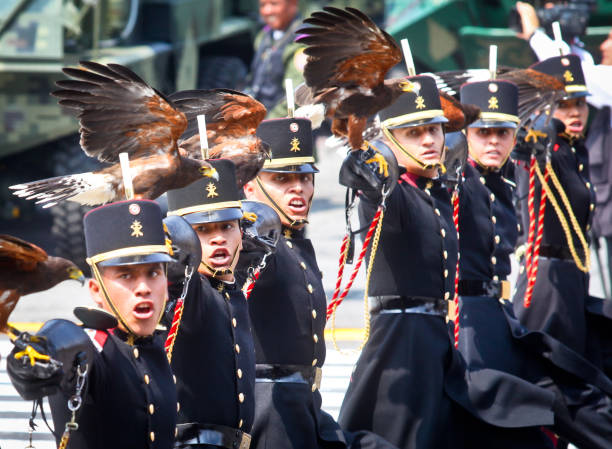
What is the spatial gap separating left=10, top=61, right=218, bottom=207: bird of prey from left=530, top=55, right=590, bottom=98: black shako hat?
144 inches

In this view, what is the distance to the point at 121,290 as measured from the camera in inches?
158

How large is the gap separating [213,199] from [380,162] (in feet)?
2.57

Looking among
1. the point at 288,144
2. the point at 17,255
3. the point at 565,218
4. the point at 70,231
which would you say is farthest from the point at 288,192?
the point at 70,231

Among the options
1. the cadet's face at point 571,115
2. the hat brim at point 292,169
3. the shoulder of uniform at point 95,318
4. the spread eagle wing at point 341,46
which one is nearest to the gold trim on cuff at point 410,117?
the hat brim at point 292,169

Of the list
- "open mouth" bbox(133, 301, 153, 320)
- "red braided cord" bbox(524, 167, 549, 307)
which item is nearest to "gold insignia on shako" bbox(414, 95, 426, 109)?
"red braided cord" bbox(524, 167, 549, 307)

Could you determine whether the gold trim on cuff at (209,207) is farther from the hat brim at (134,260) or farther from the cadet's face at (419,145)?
the cadet's face at (419,145)

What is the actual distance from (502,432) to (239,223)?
70.5 inches

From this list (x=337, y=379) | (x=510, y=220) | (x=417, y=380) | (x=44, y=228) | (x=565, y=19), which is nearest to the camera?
(x=417, y=380)

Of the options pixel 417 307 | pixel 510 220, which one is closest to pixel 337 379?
pixel 510 220

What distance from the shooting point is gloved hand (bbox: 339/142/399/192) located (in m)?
5.20

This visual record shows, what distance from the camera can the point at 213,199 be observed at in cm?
489

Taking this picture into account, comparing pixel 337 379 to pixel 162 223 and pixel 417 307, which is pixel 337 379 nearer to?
pixel 417 307

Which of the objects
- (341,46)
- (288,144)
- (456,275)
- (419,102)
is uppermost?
(341,46)

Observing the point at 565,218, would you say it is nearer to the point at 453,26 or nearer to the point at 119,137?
the point at 119,137
